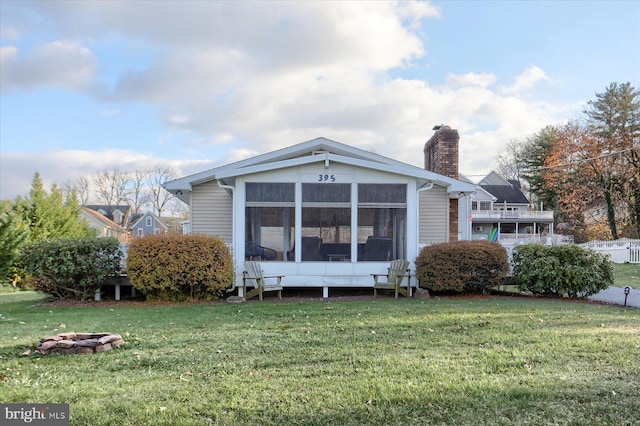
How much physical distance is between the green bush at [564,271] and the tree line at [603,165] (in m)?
23.4

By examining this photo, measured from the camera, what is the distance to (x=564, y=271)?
31.9ft

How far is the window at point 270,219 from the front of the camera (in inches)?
408

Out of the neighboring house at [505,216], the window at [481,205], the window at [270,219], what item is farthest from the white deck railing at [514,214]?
the window at [270,219]

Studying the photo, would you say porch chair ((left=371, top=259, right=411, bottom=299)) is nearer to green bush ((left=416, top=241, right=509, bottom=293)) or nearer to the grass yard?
green bush ((left=416, top=241, right=509, bottom=293))

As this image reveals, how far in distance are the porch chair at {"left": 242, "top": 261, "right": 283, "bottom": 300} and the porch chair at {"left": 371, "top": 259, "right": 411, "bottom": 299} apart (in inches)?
85.0

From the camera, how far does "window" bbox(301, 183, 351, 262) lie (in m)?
10.4

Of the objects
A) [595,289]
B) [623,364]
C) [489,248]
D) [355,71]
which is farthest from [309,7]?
[623,364]

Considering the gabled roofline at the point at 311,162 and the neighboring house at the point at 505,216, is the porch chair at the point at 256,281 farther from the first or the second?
the neighboring house at the point at 505,216

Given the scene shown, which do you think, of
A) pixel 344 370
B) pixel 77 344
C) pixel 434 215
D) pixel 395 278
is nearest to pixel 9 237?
pixel 77 344

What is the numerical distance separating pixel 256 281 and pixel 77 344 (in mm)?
5453

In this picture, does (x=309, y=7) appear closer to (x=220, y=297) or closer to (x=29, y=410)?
(x=220, y=297)

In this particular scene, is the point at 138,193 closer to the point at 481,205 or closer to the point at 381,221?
the point at 481,205

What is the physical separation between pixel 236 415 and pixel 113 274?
26.6ft

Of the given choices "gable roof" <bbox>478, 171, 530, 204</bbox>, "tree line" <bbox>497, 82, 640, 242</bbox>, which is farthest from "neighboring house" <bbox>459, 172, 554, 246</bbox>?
"tree line" <bbox>497, 82, 640, 242</bbox>
